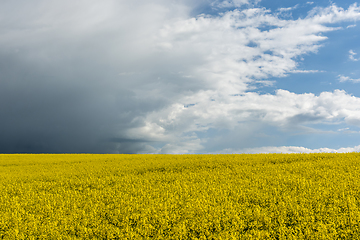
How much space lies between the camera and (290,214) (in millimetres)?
8148

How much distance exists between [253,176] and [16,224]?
12.1 m

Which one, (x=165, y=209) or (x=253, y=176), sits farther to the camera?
(x=253, y=176)

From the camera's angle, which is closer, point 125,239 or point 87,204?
point 125,239

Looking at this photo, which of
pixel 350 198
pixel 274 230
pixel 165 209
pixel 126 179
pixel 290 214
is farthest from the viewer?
pixel 126 179

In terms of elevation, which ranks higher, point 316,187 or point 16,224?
point 316,187

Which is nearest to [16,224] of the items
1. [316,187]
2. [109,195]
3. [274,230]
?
[109,195]

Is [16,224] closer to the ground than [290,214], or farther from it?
closer to the ground

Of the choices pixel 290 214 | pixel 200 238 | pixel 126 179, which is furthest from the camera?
pixel 126 179

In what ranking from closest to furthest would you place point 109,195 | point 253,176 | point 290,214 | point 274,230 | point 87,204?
point 274,230
point 290,214
point 87,204
point 109,195
point 253,176

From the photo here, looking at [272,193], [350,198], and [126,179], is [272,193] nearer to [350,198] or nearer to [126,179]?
[350,198]

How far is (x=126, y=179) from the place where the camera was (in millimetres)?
14703

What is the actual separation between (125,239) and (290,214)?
607 cm

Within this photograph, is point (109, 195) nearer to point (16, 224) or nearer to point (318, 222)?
point (16, 224)

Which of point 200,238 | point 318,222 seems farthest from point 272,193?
point 200,238
